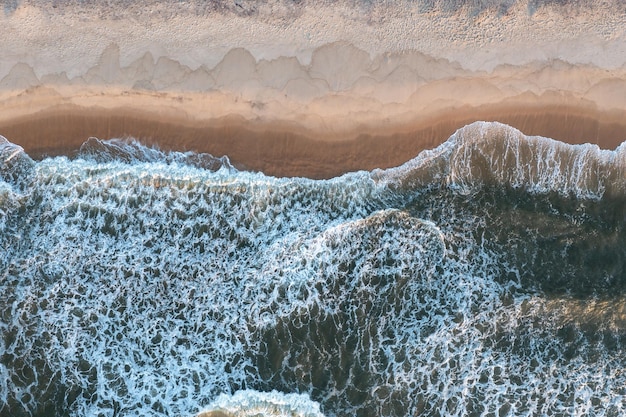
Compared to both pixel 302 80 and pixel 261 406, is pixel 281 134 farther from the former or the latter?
pixel 261 406

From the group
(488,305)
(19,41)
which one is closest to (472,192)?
(488,305)

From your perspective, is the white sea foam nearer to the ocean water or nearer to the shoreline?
the ocean water

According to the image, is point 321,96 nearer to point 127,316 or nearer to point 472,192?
point 472,192

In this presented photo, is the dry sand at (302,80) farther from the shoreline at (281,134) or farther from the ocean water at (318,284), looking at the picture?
the ocean water at (318,284)

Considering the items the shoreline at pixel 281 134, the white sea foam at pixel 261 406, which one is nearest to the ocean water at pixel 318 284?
the white sea foam at pixel 261 406

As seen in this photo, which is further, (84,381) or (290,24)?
(290,24)

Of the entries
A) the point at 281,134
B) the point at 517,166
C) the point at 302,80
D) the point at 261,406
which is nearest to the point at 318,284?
the point at 261,406

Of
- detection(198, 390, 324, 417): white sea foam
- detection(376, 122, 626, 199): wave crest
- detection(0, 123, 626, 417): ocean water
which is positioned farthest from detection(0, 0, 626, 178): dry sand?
detection(198, 390, 324, 417): white sea foam
